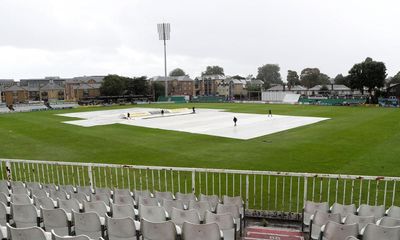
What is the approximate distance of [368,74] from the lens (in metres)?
76.6

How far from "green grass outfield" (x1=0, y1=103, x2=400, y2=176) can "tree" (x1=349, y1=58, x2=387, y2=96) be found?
52.2m

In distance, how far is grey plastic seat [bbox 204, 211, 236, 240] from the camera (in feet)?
19.4

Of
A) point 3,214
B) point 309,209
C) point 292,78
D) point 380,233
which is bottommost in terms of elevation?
point 309,209

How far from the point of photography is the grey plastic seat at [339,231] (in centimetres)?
527

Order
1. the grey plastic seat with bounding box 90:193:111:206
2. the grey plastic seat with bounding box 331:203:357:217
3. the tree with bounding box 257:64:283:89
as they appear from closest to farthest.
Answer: the grey plastic seat with bounding box 331:203:357:217
the grey plastic seat with bounding box 90:193:111:206
the tree with bounding box 257:64:283:89

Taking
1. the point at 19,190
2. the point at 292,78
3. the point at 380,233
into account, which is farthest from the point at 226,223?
the point at 292,78

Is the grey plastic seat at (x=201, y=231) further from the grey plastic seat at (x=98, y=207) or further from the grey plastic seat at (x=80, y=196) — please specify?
the grey plastic seat at (x=80, y=196)

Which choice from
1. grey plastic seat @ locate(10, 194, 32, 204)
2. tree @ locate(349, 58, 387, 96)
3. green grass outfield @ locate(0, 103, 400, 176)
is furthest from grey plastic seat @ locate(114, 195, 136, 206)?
tree @ locate(349, 58, 387, 96)

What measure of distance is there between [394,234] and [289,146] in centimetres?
1665

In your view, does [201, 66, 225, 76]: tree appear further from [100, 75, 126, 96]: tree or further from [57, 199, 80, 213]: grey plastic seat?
[57, 199, 80, 213]: grey plastic seat

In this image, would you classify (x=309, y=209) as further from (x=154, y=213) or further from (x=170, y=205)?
(x=154, y=213)

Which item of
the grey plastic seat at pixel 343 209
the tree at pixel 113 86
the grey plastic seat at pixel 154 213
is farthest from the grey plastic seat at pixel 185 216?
the tree at pixel 113 86

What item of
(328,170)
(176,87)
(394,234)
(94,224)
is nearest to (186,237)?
(94,224)

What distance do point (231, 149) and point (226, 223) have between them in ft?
49.2
